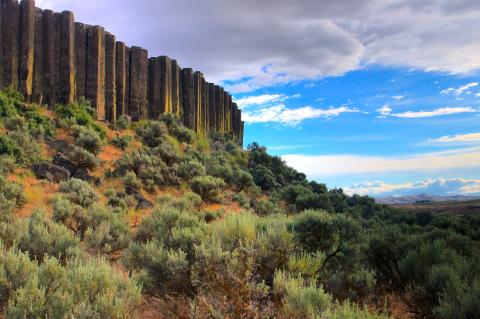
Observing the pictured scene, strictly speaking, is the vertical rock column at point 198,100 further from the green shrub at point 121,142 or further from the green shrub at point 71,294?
the green shrub at point 71,294

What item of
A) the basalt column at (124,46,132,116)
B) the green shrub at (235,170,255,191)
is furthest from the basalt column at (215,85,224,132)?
the green shrub at (235,170,255,191)

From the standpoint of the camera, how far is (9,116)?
66.3 ft

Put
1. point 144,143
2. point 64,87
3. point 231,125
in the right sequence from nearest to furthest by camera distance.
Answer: point 64,87
point 144,143
point 231,125

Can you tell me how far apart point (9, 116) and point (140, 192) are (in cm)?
816

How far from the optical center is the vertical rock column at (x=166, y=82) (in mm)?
33156

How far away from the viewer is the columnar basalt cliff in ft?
75.9

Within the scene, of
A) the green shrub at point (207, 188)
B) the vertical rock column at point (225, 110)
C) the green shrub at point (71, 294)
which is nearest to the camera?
the green shrub at point (71, 294)

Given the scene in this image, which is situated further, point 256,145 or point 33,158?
point 256,145

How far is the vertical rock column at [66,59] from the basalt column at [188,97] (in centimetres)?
1393

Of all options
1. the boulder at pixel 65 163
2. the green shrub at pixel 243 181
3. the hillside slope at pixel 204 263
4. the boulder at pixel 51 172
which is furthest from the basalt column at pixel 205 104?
the hillside slope at pixel 204 263

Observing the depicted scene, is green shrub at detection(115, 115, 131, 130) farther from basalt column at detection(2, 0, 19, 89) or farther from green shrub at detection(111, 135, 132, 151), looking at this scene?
basalt column at detection(2, 0, 19, 89)

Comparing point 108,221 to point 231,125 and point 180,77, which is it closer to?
point 180,77

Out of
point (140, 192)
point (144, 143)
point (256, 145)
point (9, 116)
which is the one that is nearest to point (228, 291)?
point (140, 192)

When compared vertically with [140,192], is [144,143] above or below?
above
